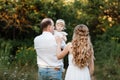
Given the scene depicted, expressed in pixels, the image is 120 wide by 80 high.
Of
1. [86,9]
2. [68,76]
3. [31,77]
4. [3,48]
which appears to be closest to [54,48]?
[68,76]

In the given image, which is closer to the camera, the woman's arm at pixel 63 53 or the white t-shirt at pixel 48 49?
the woman's arm at pixel 63 53

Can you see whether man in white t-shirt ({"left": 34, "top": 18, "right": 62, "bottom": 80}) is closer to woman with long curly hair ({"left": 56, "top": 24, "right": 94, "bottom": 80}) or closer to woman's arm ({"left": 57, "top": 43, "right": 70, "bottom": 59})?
woman's arm ({"left": 57, "top": 43, "right": 70, "bottom": 59})

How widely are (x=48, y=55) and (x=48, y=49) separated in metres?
0.11

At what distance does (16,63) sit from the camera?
1416cm

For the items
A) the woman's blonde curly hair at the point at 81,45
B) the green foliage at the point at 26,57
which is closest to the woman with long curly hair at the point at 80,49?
the woman's blonde curly hair at the point at 81,45

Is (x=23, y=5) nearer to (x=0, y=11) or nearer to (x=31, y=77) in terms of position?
(x=0, y=11)

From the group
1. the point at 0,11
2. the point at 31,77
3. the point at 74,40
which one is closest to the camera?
the point at 74,40

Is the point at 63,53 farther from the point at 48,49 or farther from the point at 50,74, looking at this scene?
the point at 50,74

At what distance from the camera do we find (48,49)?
8.17 meters

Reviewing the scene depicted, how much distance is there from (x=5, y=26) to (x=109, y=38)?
3526 millimetres

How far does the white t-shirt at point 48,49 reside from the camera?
8.15m

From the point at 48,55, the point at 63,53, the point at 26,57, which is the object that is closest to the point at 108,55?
the point at 26,57

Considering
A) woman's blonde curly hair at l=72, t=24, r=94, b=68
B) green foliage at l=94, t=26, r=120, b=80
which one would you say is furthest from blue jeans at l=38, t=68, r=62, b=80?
green foliage at l=94, t=26, r=120, b=80

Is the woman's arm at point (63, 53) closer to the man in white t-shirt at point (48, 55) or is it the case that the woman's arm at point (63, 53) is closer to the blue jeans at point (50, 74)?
the man in white t-shirt at point (48, 55)
